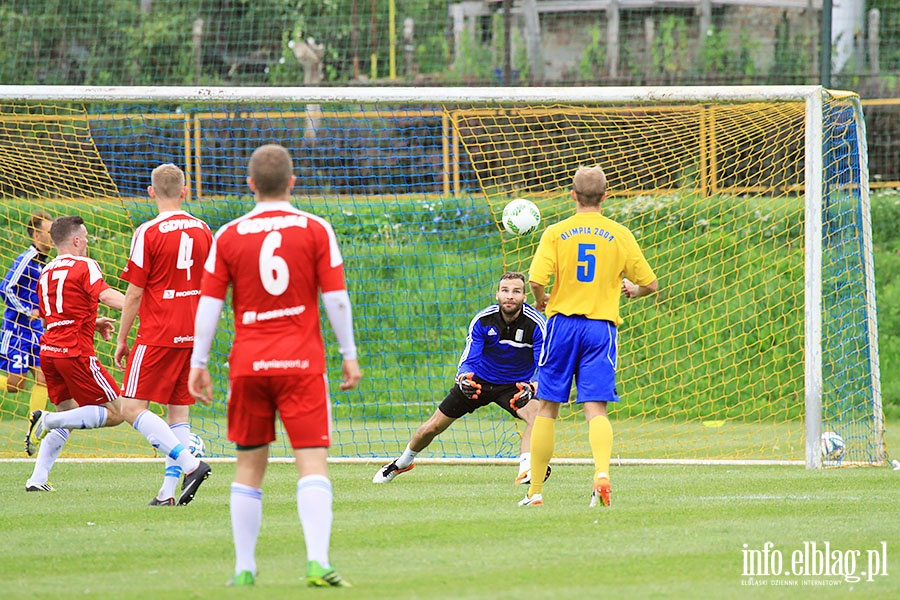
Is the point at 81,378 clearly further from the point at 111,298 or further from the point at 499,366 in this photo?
the point at 499,366

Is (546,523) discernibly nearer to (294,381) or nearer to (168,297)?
(294,381)

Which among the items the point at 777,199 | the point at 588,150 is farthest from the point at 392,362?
the point at 777,199

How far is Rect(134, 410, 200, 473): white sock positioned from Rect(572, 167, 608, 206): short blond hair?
271 centimetres

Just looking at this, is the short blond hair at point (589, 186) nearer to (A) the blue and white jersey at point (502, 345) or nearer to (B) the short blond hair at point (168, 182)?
(A) the blue and white jersey at point (502, 345)

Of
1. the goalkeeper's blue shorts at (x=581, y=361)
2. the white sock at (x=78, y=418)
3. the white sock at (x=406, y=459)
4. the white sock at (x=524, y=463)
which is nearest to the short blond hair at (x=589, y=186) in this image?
the goalkeeper's blue shorts at (x=581, y=361)

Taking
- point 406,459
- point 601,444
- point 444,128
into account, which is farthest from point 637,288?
point 444,128

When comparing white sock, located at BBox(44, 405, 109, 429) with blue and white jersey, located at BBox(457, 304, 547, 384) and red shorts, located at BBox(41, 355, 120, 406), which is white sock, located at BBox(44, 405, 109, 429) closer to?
red shorts, located at BBox(41, 355, 120, 406)

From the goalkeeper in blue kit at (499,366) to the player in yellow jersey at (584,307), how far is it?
1520 mm

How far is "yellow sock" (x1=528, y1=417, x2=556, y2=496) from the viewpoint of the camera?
270 inches

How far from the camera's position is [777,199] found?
13.0 metres

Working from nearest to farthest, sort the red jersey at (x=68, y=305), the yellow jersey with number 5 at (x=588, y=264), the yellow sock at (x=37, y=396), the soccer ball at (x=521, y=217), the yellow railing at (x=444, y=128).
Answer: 1. the yellow jersey with number 5 at (x=588, y=264)
2. the red jersey at (x=68, y=305)
3. the soccer ball at (x=521, y=217)
4. the yellow sock at (x=37, y=396)
5. the yellow railing at (x=444, y=128)

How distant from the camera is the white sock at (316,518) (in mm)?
4598

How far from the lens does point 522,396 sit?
8430 millimetres

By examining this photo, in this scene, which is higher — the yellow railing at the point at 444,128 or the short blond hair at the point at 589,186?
the yellow railing at the point at 444,128
